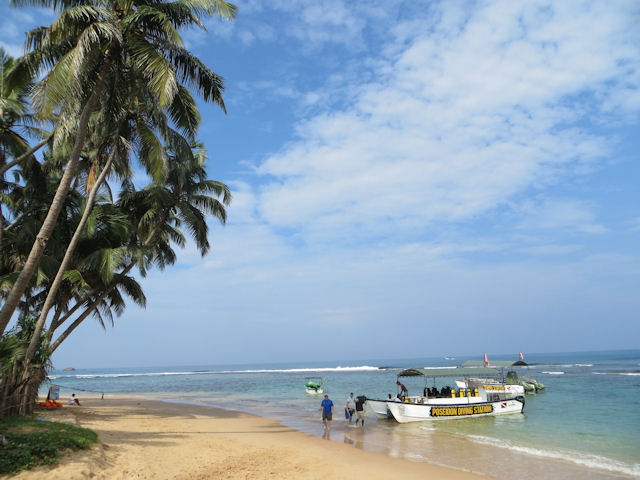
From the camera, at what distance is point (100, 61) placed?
39.2ft

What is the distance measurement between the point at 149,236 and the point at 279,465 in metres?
14.7

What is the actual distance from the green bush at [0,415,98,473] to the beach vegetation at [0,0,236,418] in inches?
65.1

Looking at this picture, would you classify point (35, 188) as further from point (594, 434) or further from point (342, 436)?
point (594, 434)

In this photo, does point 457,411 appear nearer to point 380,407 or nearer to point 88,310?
point 380,407

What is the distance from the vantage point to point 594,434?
18312mm

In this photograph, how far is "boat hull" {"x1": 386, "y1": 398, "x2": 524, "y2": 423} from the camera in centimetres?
1998

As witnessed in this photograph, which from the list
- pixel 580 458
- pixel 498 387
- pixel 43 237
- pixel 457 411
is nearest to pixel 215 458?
pixel 43 237

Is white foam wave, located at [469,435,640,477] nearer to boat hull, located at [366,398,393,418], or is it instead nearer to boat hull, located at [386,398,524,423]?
boat hull, located at [386,398,524,423]

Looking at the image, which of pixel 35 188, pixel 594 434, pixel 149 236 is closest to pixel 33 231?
pixel 35 188

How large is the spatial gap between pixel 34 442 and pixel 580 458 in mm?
15526

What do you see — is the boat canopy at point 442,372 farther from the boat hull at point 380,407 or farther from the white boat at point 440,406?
the boat hull at point 380,407

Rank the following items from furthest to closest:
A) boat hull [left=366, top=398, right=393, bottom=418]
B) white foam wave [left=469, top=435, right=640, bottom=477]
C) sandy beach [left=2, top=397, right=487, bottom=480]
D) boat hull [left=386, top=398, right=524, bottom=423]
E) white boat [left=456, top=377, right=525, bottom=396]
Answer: white boat [left=456, top=377, right=525, bottom=396]
boat hull [left=366, top=398, right=393, bottom=418]
boat hull [left=386, top=398, right=524, bottom=423]
white foam wave [left=469, top=435, right=640, bottom=477]
sandy beach [left=2, top=397, right=487, bottom=480]

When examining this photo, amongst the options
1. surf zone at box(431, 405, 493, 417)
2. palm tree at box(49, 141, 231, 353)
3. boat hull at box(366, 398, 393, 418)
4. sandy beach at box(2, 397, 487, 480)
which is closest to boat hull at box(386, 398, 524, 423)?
surf zone at box(431, 405, 493, 417)

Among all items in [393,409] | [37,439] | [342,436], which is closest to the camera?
[37,439]
